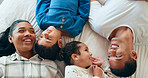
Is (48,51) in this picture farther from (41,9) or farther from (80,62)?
(41,9)

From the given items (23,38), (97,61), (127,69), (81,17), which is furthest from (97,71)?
(23,38)

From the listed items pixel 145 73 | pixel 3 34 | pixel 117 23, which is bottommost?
pixel 145 73

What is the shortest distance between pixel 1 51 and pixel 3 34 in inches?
5.4

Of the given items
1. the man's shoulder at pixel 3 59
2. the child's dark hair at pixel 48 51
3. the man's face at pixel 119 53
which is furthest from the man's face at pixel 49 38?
the man's face at pixel 119 53

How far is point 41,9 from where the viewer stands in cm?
138

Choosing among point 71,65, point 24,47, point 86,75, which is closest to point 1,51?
point 24,47

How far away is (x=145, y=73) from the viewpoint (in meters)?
1.19

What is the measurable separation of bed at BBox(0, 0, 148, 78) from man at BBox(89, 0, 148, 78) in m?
0.06

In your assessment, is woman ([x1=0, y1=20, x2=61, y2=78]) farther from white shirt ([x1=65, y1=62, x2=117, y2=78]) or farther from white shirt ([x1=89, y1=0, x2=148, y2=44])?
white shirt ([x1=89, y1=0, x2=148, y2=44])

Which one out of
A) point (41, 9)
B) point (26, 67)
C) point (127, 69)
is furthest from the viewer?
point (41, 9)

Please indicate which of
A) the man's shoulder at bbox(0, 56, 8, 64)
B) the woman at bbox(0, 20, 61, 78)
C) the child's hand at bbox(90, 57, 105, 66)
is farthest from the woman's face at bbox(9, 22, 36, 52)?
the child's hand at bbox(90, 57, 105, 66)

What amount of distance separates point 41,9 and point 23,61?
1.57 feet

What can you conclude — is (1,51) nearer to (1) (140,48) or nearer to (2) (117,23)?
(2) (117,23)

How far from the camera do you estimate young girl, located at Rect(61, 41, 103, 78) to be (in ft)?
3.63
